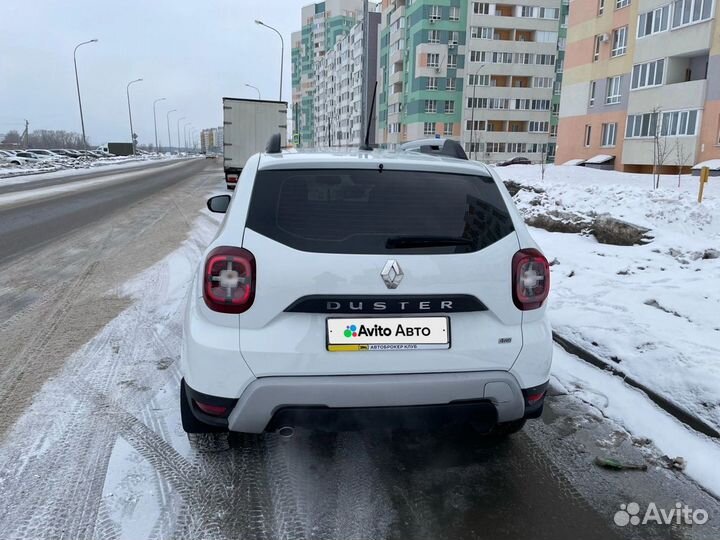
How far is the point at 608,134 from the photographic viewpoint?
3794 cm

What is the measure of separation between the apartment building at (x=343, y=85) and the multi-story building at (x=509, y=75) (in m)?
22.6

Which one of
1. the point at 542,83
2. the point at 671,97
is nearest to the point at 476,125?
the point at 542,83

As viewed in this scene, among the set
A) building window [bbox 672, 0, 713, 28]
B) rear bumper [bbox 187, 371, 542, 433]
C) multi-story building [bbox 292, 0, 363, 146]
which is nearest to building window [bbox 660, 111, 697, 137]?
building window [bbox 672, 0, 713, 28]

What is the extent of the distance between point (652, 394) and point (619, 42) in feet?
134

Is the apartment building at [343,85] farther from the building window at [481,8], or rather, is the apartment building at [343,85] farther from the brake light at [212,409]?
the brake light at [212,409]

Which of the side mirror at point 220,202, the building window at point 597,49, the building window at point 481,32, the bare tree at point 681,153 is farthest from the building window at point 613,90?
the side mirror at point 220,202

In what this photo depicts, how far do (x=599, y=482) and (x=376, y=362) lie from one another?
145 cm

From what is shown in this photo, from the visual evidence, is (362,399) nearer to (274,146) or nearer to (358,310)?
(358,310)

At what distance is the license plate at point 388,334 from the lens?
99.3 inches

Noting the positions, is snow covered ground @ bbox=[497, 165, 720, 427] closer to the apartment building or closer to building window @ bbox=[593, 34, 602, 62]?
building window @ bbox=[593, 34, 602, 62]

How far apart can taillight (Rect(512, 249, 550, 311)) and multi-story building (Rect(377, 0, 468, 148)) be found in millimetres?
64416

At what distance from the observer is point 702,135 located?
2928 centimetres

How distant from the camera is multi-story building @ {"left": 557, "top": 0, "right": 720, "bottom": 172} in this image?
2931cm

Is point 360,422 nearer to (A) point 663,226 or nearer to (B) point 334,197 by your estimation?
(B) point 334,197
